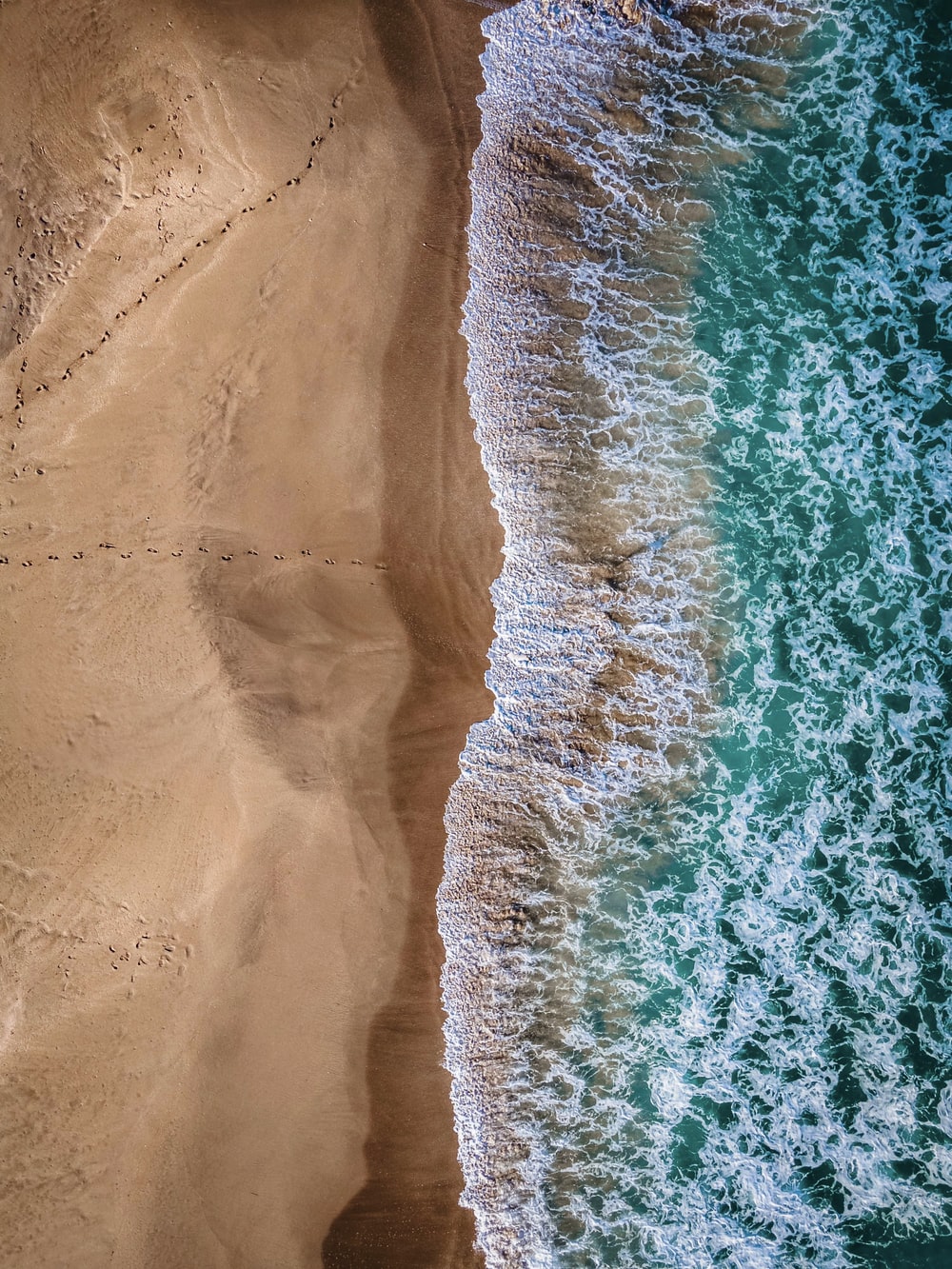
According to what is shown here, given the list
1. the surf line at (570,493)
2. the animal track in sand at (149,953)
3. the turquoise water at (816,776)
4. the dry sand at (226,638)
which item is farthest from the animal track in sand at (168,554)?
the turquoise water at (816,776)

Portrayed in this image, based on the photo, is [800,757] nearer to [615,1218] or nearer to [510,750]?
[510,750]

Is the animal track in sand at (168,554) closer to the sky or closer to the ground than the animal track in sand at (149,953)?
closer to the sky

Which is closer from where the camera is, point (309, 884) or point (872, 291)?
point (309, 884)

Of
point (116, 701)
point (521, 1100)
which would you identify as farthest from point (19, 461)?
point (521, 1100)

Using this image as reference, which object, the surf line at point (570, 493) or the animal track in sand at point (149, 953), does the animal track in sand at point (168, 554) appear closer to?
the surf line at point (570, 493)

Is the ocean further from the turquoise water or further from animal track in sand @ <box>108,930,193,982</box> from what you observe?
animal track in sand @ <box>108,930,193,982</box>

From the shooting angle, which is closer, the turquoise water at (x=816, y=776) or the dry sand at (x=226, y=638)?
the dry sand at (x=226, y=638)

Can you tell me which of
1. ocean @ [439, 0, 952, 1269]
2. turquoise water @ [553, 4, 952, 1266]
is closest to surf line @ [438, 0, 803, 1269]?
ocean @ [439, 0, 952, 1269]
